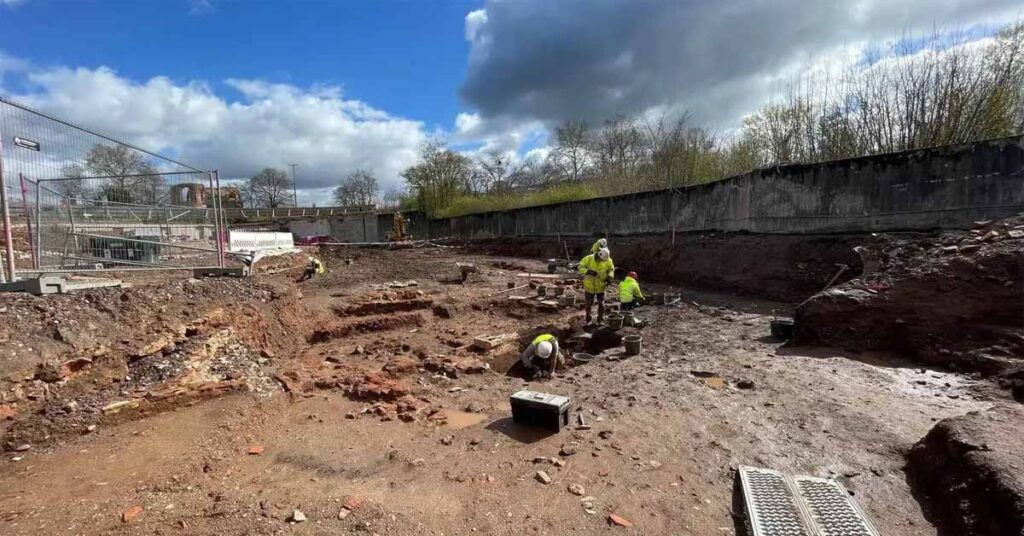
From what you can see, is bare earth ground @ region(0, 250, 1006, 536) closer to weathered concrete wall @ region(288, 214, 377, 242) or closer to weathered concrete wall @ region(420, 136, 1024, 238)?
weathered concrete wall @ region(420, 136, 1024, 238)

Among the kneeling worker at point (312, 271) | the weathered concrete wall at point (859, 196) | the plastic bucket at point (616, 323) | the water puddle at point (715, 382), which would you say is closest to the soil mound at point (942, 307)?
the weathered concrete wall at point (859, 196)

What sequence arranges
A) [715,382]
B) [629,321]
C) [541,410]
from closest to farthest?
[541,410], [715,382], [629,321]

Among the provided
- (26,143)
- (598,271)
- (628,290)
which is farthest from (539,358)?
(26,143)

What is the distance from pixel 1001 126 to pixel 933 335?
8025 millimetres

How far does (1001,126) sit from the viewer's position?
10.4 meters

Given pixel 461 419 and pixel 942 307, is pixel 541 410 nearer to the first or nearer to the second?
pixel 461 419

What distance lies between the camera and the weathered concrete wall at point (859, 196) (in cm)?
904

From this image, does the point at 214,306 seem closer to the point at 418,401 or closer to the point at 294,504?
the point at 418,401

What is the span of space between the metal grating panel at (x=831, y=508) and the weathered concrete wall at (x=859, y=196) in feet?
32.0

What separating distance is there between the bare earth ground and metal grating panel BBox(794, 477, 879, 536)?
0.24m

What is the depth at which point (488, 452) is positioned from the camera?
159 inches

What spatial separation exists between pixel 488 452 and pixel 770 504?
7.21 ft

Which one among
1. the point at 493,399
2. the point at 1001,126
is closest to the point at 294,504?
the point at 493,399

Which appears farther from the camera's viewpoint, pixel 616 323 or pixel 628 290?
pixel 628 290
